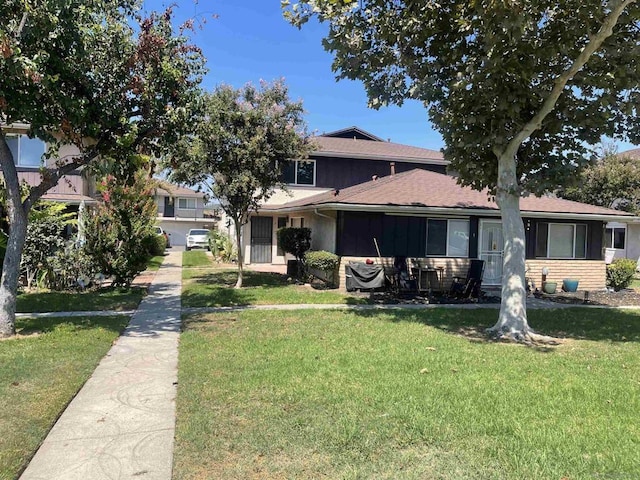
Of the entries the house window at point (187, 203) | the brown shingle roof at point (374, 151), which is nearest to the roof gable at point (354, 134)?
the brown shingle roof at point (374, 151)

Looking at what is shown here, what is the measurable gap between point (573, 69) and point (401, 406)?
6524 millimetres

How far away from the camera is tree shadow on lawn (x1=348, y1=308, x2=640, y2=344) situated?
927 cm

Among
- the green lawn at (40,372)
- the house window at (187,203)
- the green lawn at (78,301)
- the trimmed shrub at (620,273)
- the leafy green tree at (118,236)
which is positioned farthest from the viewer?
the house window at (187,203)

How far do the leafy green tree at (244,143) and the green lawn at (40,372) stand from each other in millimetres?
5676

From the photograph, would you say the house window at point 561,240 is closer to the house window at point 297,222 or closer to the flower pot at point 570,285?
the flower pot at point 570,285

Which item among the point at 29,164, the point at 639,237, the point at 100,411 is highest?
the point at 29,164

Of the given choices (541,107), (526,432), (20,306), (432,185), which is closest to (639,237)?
(432,185)

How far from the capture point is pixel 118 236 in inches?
555

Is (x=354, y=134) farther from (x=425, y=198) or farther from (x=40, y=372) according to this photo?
(x=40, y=372)

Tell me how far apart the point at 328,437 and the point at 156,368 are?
10.5 feet

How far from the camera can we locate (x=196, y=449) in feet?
13.1

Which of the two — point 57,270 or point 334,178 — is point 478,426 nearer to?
point 57,270

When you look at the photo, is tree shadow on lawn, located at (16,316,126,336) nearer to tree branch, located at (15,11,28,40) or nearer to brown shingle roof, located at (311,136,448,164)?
tree branch, located at (15,11,28,40)

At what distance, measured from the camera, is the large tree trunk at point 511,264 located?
8.95 metres
